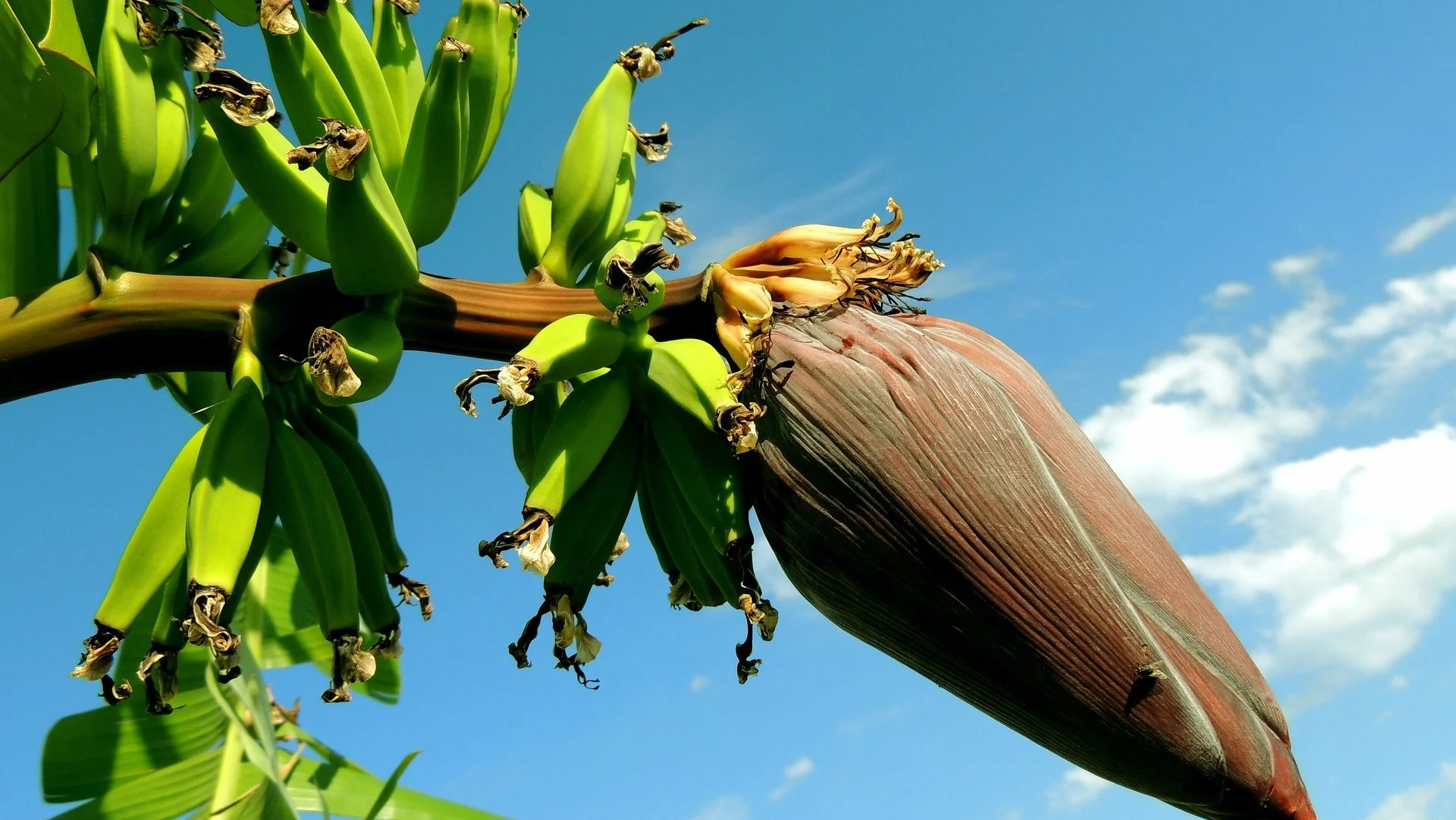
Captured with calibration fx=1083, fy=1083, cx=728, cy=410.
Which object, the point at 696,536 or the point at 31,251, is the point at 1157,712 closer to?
the point at 696,536

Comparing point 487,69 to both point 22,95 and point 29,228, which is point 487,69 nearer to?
point 22,95

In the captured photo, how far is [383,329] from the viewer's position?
104cm

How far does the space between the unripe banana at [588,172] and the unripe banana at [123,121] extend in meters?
0.43

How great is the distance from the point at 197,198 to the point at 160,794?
91 centimetres

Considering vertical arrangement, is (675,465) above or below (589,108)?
below

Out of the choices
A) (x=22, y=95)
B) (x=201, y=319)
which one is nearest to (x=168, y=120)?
(x=22, y=95)

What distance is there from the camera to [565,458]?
1054 mm

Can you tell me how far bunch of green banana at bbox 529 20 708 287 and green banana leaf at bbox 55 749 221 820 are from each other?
84cm

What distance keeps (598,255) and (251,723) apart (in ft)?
3.32

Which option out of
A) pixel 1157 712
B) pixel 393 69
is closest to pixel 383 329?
pixel 393 69

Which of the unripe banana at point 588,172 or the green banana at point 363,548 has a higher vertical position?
the unripe banana at point 588,172

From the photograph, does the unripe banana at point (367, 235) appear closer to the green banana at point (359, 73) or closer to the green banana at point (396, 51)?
the green banana at point (359, 73)

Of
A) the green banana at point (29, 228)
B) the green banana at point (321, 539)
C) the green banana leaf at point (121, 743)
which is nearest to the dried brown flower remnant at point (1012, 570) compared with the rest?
the green banana at point (321, 539)

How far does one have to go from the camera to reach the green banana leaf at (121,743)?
1645 mm
